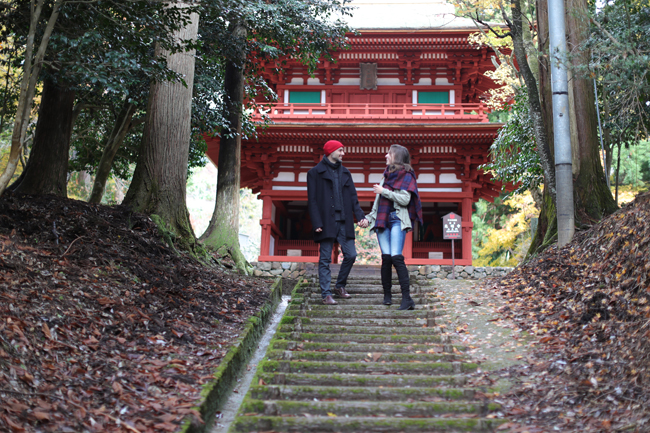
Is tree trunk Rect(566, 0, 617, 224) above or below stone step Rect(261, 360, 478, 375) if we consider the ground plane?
above

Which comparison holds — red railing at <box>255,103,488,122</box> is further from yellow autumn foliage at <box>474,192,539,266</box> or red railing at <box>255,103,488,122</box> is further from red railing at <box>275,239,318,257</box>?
yellow autumn foliage at <box>474,192,539,266</box>

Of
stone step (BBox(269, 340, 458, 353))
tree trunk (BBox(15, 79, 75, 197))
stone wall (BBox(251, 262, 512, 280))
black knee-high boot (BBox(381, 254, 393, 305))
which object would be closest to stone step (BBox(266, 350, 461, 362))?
stone step (BBox(269, 340, 458, 353))

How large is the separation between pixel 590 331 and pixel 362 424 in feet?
7.12

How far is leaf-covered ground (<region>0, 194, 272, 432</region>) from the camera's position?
3.09 m

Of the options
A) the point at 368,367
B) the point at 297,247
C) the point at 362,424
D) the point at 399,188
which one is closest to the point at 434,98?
the point at 297,247

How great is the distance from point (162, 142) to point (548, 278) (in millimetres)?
5422

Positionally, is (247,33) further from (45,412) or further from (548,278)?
(45,412)

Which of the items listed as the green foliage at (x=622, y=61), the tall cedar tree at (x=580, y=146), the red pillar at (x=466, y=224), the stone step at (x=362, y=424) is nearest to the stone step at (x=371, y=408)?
the stone step at (x=362, y=424)

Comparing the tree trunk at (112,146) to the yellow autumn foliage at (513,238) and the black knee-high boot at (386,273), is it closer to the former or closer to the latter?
the black knee-high boot at (386,273)

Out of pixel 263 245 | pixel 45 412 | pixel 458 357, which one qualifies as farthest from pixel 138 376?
pixel 263 245

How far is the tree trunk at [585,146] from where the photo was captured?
6.80 metres

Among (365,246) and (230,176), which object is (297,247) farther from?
(365,246)

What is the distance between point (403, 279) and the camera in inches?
222

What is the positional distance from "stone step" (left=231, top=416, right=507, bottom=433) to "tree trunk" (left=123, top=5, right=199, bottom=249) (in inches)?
165
